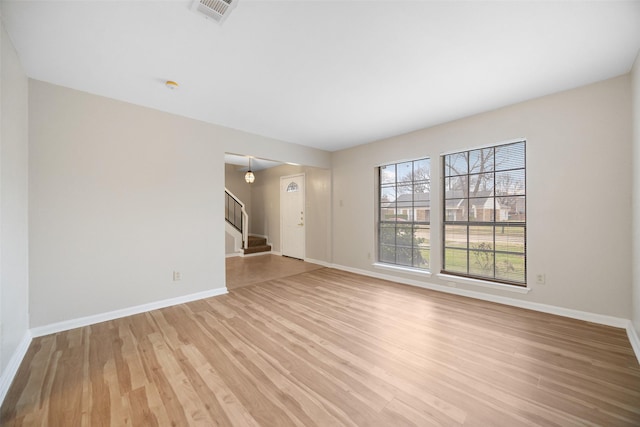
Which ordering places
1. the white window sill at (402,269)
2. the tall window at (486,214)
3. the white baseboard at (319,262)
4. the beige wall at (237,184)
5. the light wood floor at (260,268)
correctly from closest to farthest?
the tall window at (486,214) → the white window sill at (402,269) → the light wood floor at (260,268) → the white baseboard at (319,262) → the beige wall at (237,184)

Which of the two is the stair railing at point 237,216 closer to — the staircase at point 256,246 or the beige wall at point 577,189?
the staircase at point 256,246

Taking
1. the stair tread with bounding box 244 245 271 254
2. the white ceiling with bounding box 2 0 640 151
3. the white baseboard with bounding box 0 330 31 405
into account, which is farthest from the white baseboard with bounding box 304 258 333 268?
the white baseboard with bounding box 0 330 31 405

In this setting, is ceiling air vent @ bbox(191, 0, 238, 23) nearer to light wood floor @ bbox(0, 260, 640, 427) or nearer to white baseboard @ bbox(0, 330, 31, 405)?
light wood floor @ bbox(0, 260, 640, 427)

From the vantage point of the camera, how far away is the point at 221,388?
1749 millimetres

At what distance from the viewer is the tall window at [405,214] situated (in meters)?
4.21

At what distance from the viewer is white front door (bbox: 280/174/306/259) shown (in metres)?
6.53

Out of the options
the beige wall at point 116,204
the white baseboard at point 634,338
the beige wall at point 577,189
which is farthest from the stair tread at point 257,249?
the white baseboard at point 634,338

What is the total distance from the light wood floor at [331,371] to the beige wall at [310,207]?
286cm

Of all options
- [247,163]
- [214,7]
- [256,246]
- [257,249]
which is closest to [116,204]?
[214,7]

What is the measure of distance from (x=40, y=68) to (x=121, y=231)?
1759 millimetres

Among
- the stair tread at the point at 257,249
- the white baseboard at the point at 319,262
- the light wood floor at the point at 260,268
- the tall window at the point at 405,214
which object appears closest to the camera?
the tall window at the point at 405,214

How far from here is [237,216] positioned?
7.99 meters

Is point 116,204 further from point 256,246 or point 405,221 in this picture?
point 256,246

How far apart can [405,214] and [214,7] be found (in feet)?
12.9
